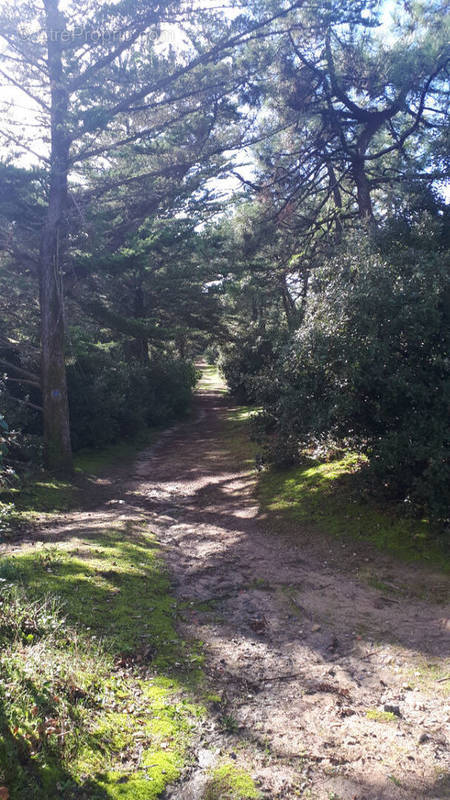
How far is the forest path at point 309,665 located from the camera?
3.10 meters

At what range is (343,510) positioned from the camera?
8.19 meters

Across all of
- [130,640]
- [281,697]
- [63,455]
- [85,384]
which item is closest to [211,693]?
[281,697]

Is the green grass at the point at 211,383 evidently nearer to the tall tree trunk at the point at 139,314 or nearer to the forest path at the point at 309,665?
the tall tree trunk at the point at 139,314

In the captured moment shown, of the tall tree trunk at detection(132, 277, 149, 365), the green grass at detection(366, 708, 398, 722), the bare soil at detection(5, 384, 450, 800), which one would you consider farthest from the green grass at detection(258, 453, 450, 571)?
the tall tree trunk at detection(132, 277, 149, 365)

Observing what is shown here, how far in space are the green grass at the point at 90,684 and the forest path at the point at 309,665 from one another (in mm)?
236

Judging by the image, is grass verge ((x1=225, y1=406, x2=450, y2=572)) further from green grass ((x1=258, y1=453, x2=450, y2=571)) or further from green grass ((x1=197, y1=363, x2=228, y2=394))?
green grass ((x1=197, y1=363, x2=228, y2=394))

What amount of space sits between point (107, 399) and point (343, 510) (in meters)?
10.0

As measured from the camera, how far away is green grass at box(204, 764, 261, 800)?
285 cm

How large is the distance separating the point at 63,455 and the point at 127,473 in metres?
1.81

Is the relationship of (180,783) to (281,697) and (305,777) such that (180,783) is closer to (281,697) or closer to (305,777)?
(305,777)

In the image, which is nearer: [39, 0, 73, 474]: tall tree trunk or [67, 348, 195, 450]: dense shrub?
[39, 0, 73, 474]: tall tree trunk

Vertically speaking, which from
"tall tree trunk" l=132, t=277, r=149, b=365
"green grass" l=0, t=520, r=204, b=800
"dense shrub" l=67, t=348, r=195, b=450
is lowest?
"green grass" l=0, t=520, r=204, b=800

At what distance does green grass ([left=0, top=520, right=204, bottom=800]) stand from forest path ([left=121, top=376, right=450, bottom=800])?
0.24 metres

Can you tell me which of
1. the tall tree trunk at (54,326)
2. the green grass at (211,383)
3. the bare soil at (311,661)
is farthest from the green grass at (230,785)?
the green grass at (211,383)
